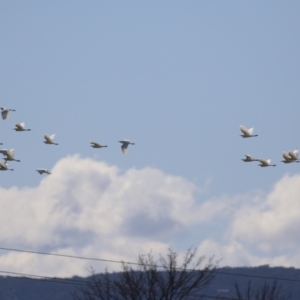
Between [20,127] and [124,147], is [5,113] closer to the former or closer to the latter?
[20,127]

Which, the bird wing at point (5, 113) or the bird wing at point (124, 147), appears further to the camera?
the bird wing at point (5, 113)

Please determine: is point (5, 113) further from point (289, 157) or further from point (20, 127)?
point (289, 157)

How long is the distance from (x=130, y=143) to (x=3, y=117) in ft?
18.7

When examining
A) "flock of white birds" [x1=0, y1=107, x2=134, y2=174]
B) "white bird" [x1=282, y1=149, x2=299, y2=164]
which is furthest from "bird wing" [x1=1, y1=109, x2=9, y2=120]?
"white bird" [x1=282, y1=149, x2=299, y2=164]

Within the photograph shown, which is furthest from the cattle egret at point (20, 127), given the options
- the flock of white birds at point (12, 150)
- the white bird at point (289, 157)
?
the white bird at point (289, 157)

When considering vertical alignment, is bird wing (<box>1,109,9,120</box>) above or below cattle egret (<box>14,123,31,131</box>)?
above

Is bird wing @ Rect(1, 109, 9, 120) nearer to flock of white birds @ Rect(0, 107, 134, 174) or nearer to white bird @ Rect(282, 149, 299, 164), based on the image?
flock of white birds @ Rect(0, 107, 134, 174)

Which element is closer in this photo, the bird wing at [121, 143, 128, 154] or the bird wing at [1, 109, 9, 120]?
the bird wing at [121, 143, 128, 154]

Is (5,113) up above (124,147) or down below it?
above

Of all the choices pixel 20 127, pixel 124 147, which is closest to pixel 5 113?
pixel 20 127

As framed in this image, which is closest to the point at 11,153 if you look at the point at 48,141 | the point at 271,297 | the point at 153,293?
the point at 48,141

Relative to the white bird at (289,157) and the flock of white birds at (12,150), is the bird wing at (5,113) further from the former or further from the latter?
→ the white bird at (289,157)

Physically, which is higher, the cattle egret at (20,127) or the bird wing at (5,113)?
the bird wing at (5,113)

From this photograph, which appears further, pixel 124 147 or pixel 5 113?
pixel 5 113
